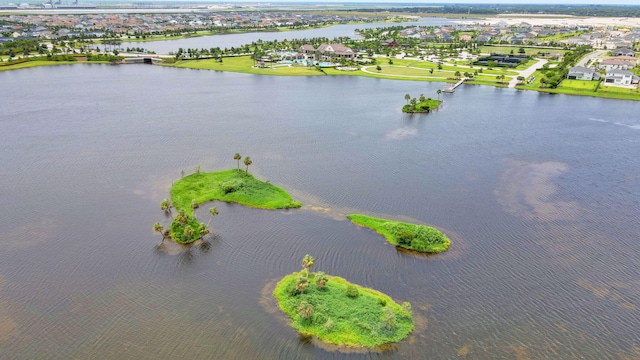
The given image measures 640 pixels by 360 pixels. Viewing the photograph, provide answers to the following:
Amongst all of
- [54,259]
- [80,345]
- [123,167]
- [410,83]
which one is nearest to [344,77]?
[410,83]

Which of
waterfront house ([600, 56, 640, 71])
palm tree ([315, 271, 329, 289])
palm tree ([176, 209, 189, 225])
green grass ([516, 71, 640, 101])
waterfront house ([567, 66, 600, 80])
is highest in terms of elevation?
waterfront house ([600, 56, 640, 71])

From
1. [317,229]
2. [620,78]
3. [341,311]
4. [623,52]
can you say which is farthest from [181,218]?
[623,52]

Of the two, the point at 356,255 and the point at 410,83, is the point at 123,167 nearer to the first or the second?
the point at 356,255

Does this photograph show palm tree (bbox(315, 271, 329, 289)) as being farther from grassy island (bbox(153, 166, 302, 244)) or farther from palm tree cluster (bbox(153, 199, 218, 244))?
grassy island (bbox(153, 166, 302, 244))

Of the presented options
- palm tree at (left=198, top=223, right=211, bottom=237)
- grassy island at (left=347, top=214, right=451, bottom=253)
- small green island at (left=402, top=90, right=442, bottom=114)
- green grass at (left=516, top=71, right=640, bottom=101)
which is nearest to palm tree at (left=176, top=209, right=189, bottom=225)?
palm tree at (left=198, top=223, right=211, bottom=237)

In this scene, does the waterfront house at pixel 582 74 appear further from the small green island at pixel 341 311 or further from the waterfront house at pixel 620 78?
the small green island at pixel 341 311

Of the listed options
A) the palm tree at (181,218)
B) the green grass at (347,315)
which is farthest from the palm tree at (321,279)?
the palm tree at (181,218)

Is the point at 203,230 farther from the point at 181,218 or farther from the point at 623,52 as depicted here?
the point at 623,52
